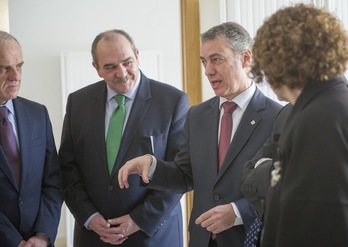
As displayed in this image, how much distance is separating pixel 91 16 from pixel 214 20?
102cm

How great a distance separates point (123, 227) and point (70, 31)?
2433 mm

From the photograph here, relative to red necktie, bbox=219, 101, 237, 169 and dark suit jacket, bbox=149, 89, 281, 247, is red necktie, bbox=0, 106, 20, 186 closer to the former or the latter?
dark suit jacket, bbox=149, 89, 281, 247

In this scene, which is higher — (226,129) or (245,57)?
(245,57)

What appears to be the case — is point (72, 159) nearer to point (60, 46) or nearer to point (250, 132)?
point (250, 132)

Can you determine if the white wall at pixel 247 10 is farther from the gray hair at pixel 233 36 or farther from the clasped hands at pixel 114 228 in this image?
the clasped hands at pixel 114 228

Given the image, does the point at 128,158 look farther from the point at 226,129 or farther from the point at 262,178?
the point at 262,178

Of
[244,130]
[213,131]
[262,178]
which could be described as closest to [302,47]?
[262,178]

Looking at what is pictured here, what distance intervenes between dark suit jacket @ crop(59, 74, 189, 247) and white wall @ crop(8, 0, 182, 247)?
1856mm

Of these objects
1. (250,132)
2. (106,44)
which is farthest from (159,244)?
(106,44)

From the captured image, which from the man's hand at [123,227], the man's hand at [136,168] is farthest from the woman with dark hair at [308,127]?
the man's hand at [123,227]

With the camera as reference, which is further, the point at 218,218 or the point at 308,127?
the point at 218,218

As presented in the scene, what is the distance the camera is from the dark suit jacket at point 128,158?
7.91 ft

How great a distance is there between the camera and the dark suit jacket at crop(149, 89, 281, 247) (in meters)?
2.01

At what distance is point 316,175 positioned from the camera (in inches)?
47.8
